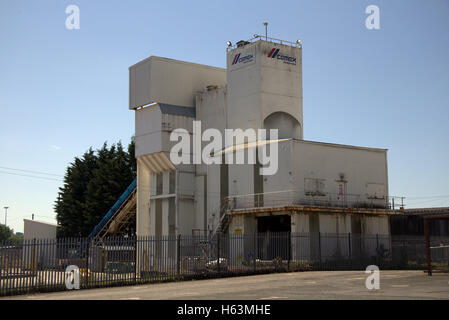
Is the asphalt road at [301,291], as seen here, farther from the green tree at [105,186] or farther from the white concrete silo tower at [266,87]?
the green tree at [105,186]

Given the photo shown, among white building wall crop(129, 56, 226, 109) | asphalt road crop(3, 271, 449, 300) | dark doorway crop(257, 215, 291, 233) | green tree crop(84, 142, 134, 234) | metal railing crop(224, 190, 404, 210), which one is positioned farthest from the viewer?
green tree crop(84, 142, 134, 234)

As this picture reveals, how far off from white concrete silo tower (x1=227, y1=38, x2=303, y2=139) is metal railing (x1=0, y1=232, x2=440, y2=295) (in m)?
11.6

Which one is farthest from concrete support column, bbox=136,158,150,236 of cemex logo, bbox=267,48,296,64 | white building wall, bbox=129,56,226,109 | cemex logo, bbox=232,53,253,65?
cemex logo, bbox=267,48,296,64

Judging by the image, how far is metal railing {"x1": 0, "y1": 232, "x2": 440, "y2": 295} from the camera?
→ 934 inches

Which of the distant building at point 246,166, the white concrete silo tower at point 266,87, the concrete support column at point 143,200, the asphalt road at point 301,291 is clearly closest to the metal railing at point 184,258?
the asphalt road at point 301,291

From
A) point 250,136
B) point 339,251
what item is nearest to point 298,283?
point 339,251

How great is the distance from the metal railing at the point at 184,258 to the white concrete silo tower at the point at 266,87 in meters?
11.6

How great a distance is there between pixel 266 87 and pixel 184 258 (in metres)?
20.3

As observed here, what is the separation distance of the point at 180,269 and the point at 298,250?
9.40 meters

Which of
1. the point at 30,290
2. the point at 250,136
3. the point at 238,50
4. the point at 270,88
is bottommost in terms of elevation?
the point at 30,290

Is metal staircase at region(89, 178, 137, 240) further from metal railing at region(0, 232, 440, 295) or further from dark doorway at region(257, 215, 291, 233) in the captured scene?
metal railing at region(0, 232, 440, 295)

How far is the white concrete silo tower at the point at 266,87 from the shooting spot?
45.2 meters

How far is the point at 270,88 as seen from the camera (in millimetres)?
45500
